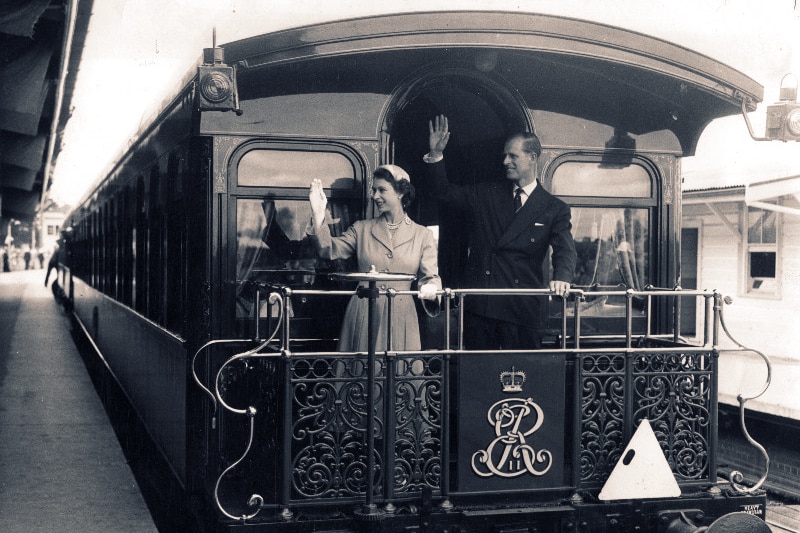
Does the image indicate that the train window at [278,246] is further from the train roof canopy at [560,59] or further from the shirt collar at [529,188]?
the shirt collar at [529,188]

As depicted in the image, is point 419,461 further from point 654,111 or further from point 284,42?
point 654,111

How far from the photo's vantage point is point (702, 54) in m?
5.65

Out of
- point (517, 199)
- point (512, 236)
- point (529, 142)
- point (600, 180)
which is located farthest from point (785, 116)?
point (512, 236)

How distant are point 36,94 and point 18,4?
7.48 ft

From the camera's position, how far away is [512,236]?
562 cm

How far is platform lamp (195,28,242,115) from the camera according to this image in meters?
4.86

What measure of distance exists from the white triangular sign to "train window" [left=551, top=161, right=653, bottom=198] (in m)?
1.75

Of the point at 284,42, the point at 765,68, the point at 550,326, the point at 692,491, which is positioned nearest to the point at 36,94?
the point at 284,42

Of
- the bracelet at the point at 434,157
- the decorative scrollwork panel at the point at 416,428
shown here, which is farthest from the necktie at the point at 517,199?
the decorative scrollwork panel at the point at 416,428

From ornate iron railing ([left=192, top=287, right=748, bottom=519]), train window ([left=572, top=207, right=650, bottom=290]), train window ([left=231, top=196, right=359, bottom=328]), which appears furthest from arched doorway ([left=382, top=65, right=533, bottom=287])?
ornate iron railing ([left=192, top=287, right=748, bottom=519])

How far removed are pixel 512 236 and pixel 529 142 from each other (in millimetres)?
556

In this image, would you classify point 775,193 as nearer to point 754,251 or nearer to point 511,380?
point 754,251

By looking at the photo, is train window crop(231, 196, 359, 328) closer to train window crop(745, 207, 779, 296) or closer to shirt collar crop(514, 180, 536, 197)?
shirt collar crop(514, 180, 536, 197)

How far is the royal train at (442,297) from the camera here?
4.79 meters
